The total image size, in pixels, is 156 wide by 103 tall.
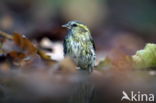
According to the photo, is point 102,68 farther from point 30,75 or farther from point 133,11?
point 133,11

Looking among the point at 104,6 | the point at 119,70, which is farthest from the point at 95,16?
the point at 119,70

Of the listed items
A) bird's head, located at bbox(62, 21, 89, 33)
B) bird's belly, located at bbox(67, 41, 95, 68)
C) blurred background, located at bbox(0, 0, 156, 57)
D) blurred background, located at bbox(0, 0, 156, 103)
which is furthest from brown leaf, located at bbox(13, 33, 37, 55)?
blurred background, located at bbox(0, 0, 156, 57)

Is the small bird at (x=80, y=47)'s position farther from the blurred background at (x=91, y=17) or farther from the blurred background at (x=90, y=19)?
the blurred background at (x=91, y=17)

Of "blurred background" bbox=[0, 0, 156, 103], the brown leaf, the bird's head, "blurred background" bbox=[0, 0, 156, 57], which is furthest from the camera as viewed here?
"blurred background" bbox=[0, 0, 156, 57]

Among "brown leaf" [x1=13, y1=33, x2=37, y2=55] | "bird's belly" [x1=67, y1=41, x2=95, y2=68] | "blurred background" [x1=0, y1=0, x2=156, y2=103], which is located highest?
"blurred background" [x1=0, y1=0, x2=156, y2=103]

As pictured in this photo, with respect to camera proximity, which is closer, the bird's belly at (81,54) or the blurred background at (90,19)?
the bird's belly at (81,54)

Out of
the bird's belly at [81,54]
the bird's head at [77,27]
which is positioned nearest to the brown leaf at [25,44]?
the bird's head at [77,27]

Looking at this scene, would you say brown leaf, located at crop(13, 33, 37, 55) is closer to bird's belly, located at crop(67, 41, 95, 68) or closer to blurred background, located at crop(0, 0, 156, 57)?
bird's belly, located at crop(67, 41, 95, 68)

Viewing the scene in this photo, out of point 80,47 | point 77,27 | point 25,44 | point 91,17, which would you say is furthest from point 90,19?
point 80,47
